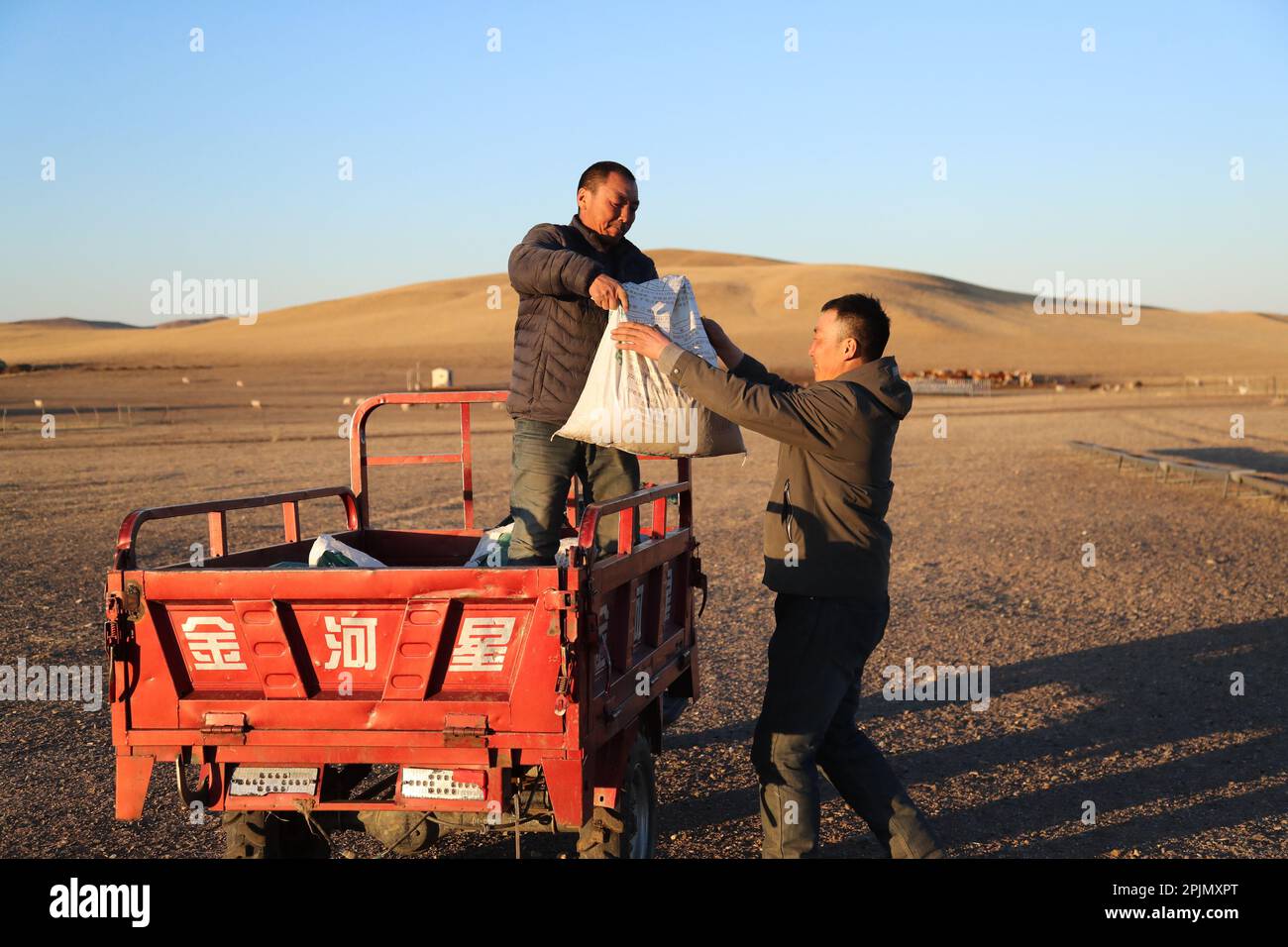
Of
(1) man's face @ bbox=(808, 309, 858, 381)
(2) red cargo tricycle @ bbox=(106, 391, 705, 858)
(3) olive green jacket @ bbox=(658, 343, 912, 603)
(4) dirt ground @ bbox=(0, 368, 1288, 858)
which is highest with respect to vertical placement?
(1) man's face @ bbox=(808, 309, 858, 381)

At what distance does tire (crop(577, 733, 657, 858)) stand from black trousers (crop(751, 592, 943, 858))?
1.48ft

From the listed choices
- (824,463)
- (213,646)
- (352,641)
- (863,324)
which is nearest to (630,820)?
(352,641)

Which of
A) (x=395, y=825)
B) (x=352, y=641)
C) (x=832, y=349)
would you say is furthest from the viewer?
(x=832, y=349)

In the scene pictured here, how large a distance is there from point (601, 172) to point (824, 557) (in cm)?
172

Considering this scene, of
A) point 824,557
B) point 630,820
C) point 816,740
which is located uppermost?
point 824,557

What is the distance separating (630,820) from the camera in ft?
14.9

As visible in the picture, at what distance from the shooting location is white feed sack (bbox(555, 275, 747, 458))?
4.54 meters

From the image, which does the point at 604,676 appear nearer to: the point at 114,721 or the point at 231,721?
the point at 231,721

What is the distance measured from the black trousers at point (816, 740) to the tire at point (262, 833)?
173 centimetres

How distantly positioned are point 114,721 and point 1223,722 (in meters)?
5.93

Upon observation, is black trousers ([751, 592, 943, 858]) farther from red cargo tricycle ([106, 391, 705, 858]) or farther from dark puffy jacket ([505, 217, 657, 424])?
dark puffy jacket ([505, 217, 657, 424])

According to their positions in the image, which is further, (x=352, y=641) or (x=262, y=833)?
(x=262, y=833)

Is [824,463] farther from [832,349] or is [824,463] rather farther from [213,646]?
[213,646]

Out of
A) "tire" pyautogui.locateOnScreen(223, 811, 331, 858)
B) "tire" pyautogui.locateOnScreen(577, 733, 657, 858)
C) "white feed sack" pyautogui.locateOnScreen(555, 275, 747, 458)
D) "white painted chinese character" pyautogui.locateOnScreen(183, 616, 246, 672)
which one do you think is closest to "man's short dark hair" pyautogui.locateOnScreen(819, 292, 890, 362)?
"white feed sack" pyautogui.locateOnScreen(555, 275, 747, 458)
